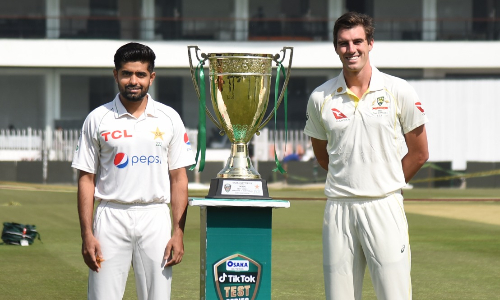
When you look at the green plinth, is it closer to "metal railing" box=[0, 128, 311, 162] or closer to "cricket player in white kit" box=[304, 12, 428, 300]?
"cricket player in white kit" box=[304, 12, 428, 300]

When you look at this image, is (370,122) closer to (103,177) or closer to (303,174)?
(103,177)

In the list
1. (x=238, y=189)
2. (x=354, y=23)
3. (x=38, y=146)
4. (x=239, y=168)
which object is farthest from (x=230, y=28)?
(x=354, y=23)

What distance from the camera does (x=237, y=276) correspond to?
5.65 meters

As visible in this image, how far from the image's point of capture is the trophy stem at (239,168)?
19.1ft

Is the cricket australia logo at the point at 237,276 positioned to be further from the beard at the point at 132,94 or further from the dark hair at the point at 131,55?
the dark hair at the point at 131,55

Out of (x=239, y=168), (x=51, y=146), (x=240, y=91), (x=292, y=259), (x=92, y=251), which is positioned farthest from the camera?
(x=51, y=146)

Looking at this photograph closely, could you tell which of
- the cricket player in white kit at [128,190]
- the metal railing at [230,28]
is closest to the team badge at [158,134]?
the cricket player in white kit at [128,190]

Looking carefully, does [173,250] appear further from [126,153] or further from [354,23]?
[354,23]

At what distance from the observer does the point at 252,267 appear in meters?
5.67

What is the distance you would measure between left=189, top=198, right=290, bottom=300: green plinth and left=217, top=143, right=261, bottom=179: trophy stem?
0.26 metres

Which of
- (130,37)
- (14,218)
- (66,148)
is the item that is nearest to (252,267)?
(14,218)

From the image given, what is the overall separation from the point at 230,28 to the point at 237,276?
35109 millimetres

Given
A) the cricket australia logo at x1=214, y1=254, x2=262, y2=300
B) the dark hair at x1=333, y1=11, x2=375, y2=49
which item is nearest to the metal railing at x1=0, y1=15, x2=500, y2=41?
the cricket australia logo at x1=214, y1=254, x2=262, y2=300

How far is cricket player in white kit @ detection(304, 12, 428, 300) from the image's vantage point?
507 cm
